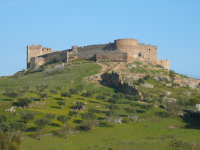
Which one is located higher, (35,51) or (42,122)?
(35,51)

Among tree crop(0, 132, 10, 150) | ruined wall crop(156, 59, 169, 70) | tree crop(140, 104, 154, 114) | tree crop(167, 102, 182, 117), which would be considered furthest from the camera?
ruined wall crop(156, 59, 169, 70)

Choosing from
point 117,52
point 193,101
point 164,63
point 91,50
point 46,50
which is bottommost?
point 193,101

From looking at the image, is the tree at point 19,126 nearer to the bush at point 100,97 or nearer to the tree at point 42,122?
the tree at point 42,122

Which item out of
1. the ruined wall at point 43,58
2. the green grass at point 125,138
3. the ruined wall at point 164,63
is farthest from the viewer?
the ruined wall at point 43,58

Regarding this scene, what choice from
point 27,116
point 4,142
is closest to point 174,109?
point 27,116

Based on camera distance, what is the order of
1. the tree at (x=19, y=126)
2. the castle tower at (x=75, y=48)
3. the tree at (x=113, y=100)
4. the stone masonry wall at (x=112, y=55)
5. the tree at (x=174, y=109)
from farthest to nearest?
the castle tower at (x=75, y=48), the stone masonry wall at (x=112, y=55), the tree at (x=113, y=100), the tree at (x=174, y=109), the tree at (x=19, y=126)

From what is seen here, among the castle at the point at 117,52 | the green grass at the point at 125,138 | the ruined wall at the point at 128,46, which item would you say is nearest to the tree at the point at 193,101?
the green grass at the point at 125,138

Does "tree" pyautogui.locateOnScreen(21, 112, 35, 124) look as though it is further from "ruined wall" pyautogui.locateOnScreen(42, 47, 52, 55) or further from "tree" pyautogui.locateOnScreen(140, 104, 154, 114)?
A: "ruined wall" pyautogui.locateOnScreen(42, 47, 52, 55)

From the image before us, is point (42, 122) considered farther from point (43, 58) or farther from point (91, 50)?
point (43, 58)

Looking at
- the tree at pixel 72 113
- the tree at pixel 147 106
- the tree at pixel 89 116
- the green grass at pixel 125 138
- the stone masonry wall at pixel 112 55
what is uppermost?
the stone masonry wall at pixel 112 55

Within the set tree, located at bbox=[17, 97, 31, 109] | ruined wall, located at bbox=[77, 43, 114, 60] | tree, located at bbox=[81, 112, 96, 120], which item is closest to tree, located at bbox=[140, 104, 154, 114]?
tree, located at bbox=[81, 112, 96, 120]

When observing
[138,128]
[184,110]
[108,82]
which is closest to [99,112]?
[138,128]

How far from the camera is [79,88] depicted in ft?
159

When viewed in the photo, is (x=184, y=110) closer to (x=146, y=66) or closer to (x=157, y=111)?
(x=157, y=111)
